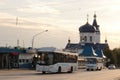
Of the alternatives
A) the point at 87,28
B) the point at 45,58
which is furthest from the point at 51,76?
the point at 87,28

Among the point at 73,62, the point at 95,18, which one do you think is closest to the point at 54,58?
the point at 73,62

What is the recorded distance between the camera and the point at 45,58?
50688mm

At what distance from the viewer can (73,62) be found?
58875 millimetres

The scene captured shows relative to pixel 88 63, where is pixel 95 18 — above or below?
above

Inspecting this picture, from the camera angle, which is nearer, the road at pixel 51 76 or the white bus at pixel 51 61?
the road at pixel 51 76

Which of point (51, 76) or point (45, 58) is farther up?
point (45, 58)

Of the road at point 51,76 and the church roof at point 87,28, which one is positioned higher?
the church roof at point 87,28

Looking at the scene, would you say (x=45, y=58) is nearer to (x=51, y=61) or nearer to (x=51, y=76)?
(x=51, y=61)

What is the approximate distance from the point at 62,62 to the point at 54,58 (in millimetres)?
2268

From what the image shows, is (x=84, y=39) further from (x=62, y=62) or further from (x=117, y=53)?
(x=62, y=62)

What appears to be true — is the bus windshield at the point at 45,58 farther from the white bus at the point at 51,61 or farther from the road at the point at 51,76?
the road at the point at 51,76

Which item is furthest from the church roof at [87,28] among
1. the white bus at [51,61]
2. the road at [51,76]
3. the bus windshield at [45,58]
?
the bus windshield at [45,58]

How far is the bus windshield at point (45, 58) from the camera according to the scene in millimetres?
50344

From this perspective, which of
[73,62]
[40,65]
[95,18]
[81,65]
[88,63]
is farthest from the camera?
[95,18]
